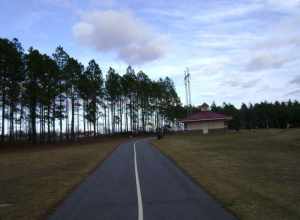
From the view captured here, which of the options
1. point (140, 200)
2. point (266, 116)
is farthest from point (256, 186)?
point (266, 116)

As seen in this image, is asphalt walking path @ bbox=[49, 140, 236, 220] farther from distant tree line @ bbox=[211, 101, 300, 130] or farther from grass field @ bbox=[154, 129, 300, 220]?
distant tree line @ bbox=[211, 101, 300, 130]

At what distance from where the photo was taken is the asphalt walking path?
8.61 metres

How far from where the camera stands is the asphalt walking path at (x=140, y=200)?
861 centimetres

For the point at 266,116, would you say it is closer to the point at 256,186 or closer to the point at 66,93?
the point at 66,93

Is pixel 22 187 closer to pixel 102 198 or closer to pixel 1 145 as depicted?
pixel 102 198

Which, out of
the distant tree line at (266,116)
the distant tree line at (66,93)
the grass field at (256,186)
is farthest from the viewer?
the distant tree line at (266,116)

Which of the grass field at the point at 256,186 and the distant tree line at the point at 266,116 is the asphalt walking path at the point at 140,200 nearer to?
the grass field at the point at 256,186

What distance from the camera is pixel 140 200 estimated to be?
1046 centimetres

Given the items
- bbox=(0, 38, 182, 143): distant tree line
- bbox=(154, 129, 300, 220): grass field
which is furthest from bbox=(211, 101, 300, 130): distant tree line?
bbox=(154, 129, 300, 220): grass field

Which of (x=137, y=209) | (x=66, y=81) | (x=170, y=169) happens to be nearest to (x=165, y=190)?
(x=137, y=209)

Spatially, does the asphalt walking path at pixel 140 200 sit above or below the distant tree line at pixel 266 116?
below

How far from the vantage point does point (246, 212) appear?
8.57 m

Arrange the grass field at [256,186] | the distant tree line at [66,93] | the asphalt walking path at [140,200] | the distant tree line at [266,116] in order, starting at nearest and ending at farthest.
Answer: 1. the asphalt walking path at [140,200]
2. the grass field at [256,186]
3. the distant tree line at [66,93]
4. the distant tree line at [266,116]

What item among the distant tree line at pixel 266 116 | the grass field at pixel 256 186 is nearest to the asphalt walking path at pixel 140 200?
the grass field at pixel 256 186
